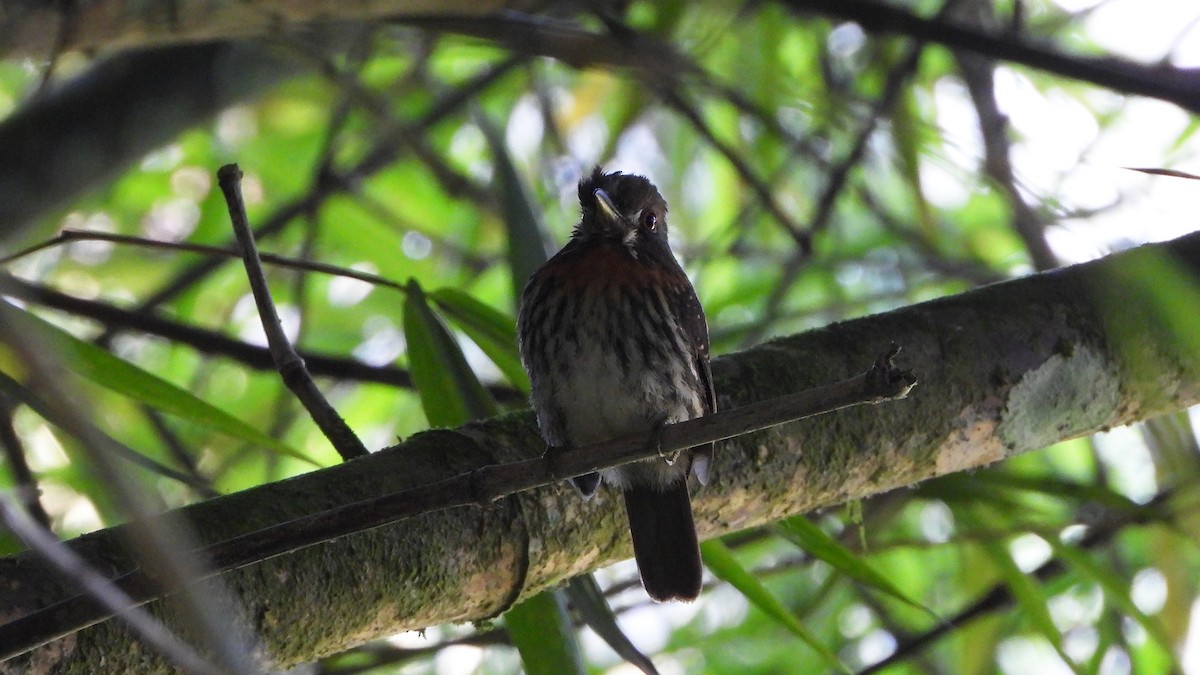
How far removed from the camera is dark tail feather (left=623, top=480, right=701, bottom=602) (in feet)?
6.79

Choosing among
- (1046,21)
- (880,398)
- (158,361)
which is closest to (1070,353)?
(880,398)

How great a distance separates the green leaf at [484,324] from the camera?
7.25 feet

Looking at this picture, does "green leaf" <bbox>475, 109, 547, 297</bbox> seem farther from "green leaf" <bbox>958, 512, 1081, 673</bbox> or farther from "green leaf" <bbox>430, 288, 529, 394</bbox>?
"green leaf" <bbox>958, 512, 1081, 673</bbox>

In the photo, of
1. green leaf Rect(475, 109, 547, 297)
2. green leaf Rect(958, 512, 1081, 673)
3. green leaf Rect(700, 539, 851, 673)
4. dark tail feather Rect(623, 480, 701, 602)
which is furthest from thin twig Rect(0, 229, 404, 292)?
green leaf Rect(958, 512, 1081, 673)

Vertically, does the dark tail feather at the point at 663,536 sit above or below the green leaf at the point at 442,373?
below

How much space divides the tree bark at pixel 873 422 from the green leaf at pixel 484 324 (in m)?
0.25

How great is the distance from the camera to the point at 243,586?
153 cm

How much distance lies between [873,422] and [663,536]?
41 cm

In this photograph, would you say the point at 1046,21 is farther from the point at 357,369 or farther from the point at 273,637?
the point at 273,637

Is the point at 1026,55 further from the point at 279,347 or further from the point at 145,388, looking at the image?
the point at 145,388

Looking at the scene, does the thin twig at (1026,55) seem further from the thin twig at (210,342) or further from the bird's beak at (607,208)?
the thin twig at (210,342)

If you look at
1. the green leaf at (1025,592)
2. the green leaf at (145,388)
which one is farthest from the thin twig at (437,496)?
the green leaf at (1025,592)

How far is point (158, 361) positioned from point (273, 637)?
8.43 ft

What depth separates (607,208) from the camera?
260 centimetres
